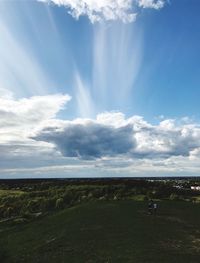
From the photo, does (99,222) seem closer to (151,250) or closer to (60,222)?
(60,222)

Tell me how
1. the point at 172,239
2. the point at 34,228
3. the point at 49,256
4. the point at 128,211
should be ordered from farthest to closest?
the point at 128,211, the point at 34,228, the point at 172,239, the point at 49,256

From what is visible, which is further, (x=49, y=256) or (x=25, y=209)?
(x=25, y=209)

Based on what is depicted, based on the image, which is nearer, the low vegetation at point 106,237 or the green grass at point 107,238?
the green grass at point 107,238

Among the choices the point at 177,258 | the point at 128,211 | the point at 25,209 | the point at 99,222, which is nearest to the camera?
the point at 177,258

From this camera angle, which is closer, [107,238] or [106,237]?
[107,238]

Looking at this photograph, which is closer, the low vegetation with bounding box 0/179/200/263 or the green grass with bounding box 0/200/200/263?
the green grass with bounding box 0/200/200/263

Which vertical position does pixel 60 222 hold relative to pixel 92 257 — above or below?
above

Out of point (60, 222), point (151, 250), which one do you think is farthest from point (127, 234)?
point (60, 222)

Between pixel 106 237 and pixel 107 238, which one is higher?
pixel 106 237
